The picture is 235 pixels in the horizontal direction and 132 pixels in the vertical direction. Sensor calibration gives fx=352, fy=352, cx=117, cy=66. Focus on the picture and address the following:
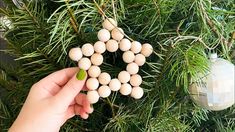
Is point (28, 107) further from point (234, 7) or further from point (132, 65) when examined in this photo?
point (234, 7)

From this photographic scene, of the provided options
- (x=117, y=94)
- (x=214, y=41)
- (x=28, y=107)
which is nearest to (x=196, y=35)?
(x=214, y=41)

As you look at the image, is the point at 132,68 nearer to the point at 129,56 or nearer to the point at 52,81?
the point at 129,56

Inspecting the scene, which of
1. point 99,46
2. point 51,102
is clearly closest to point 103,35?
point 99,46

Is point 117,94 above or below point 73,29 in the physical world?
below

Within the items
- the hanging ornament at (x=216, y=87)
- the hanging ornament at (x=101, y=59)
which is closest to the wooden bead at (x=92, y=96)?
the hanging ornament at (x=101, y=59)

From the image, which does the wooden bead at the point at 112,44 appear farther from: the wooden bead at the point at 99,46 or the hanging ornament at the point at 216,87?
the hanging ornament at the point at 216,87

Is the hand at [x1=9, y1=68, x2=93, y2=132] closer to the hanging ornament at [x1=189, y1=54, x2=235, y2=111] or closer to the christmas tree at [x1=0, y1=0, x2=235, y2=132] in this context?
the christmas tree at [x1=0, y1=0, x2=235, y2=132]

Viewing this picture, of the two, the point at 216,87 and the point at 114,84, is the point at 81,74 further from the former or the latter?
the point at 216,87
